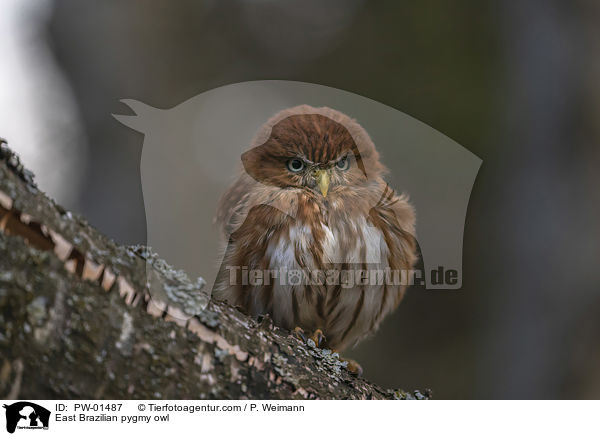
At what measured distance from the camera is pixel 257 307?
1763 millimetres

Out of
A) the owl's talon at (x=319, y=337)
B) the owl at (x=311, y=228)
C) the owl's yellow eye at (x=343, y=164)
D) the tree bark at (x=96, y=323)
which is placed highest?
the owl's yellow eye at (x=343, y=164)

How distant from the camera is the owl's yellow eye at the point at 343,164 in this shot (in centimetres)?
178

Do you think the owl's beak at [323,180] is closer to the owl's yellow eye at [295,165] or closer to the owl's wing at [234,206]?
the owl's yellow eye at [295,165]

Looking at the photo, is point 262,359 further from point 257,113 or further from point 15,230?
point 257,113

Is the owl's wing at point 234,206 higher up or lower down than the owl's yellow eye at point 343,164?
lower down

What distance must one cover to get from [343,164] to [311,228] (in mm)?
257

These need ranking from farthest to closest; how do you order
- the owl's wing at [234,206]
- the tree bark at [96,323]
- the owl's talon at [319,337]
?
1. the owl's wing at [234,206]
2. the owl's talon at [319,337]
3. the tree bark at [96,323]

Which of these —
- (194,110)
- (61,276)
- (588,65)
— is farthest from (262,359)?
(588,65)

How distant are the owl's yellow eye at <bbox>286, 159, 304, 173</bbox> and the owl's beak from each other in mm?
59

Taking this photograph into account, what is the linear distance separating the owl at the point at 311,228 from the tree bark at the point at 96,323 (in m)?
0.63

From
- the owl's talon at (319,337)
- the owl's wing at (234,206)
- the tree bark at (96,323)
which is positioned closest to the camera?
the tree bark at (96,323)
